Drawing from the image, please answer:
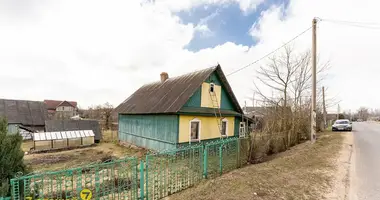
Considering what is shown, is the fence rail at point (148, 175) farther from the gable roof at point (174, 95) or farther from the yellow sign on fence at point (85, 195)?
the gable roof at point (174, 95)

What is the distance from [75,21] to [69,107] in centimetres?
6627

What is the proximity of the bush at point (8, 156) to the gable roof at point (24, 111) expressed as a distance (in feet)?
72.8

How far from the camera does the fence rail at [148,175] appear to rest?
13.0 ft

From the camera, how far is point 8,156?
3748mm

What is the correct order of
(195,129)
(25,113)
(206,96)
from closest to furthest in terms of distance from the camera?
1. (195,129)
2. (206,96)
3. (25,113)

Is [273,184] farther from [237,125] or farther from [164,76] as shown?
[164,76]

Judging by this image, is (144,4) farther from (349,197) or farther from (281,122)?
(349,197)

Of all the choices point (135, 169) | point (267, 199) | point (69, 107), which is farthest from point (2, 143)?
point (69, 107)

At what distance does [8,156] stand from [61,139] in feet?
40.5

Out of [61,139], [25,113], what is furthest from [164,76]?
[25,113]

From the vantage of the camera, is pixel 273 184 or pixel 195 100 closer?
pixel 273 184

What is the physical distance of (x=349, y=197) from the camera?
4.99 m

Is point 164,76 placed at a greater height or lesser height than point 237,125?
greater

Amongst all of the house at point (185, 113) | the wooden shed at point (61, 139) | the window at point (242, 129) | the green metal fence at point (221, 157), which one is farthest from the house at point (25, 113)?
the green metal fence at point (221, 157)
